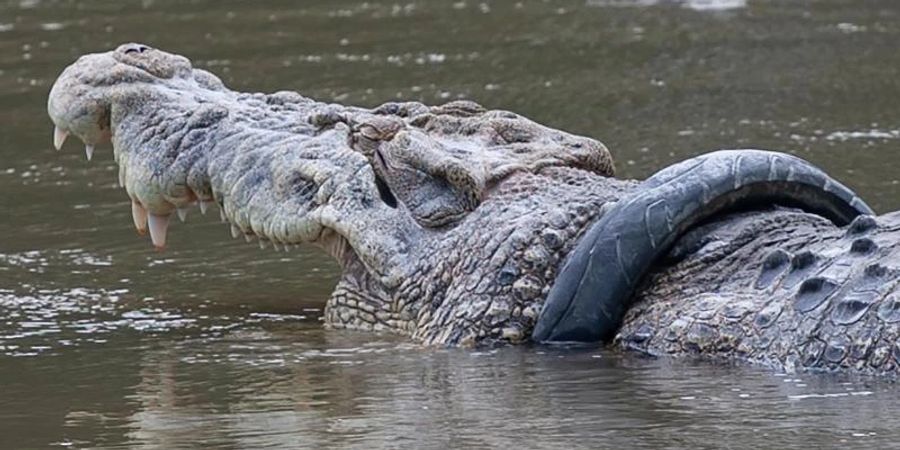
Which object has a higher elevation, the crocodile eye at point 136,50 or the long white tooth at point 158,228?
the crocodile eye at point 136,50

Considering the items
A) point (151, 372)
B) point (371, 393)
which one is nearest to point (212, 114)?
point (151, 372)

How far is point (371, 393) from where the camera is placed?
4953mm

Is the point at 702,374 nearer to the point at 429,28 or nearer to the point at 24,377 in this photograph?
the point at 24,377

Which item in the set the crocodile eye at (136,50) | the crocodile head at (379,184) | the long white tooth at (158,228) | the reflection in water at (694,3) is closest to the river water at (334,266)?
the reflection in water at (694,3)

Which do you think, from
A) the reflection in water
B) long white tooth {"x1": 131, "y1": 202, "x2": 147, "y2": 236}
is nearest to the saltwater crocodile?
long white tooth {"x1": 131, "y1": 202, "x2": 147, "y2": 236}

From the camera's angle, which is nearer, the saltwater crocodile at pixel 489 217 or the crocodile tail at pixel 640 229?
the saltwater crocodile at pixel 489 217

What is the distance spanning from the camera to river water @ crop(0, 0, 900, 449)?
4531 mm

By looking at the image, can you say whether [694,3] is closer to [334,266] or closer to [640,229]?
[334,266]

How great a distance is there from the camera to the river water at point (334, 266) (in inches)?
178

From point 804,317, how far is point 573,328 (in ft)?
2.30

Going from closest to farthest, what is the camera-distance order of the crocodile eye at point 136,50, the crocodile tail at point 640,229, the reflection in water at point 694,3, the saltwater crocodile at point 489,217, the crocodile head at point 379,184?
the saltwater crocodile at point 489,217, the crocodile tail at point 640,229, the crocodile head at point 379,184, the crocodile eye at point 136,50, the reflection in water at point 694,3

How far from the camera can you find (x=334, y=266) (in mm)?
7066

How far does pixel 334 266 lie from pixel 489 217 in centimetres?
155

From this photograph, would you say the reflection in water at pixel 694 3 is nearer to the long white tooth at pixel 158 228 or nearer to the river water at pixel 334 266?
the river water at pixel 334 266
